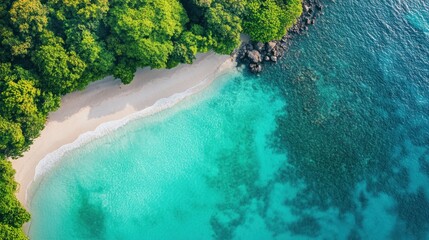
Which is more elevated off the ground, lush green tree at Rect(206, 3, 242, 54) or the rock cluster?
lush green tree at Rect(206, 3, 242, 54)

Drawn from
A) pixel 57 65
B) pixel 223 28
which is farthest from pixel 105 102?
pixel 223 28

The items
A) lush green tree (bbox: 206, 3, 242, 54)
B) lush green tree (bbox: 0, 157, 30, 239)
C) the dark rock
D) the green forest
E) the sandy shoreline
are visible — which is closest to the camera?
lush green tree (bbox: 0, 157, 30, 239)

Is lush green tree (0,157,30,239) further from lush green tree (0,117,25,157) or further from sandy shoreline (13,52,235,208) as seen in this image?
sandy shoreline (13,52,235,208)

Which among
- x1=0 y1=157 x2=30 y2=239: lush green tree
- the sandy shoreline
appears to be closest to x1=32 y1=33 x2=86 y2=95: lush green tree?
the sandy shoreline

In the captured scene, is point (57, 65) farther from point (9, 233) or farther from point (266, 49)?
point (266, 49)

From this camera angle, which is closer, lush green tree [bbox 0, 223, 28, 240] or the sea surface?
lush green tree [bbox 0, 223, 28, 240]

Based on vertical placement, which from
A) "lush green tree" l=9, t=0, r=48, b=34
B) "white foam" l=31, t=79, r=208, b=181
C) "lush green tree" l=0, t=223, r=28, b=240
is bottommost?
"lush green tree" l=0, t=223, r=28, b=240

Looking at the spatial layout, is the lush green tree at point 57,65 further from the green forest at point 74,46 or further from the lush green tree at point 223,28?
the lush green tree at point 223,28
